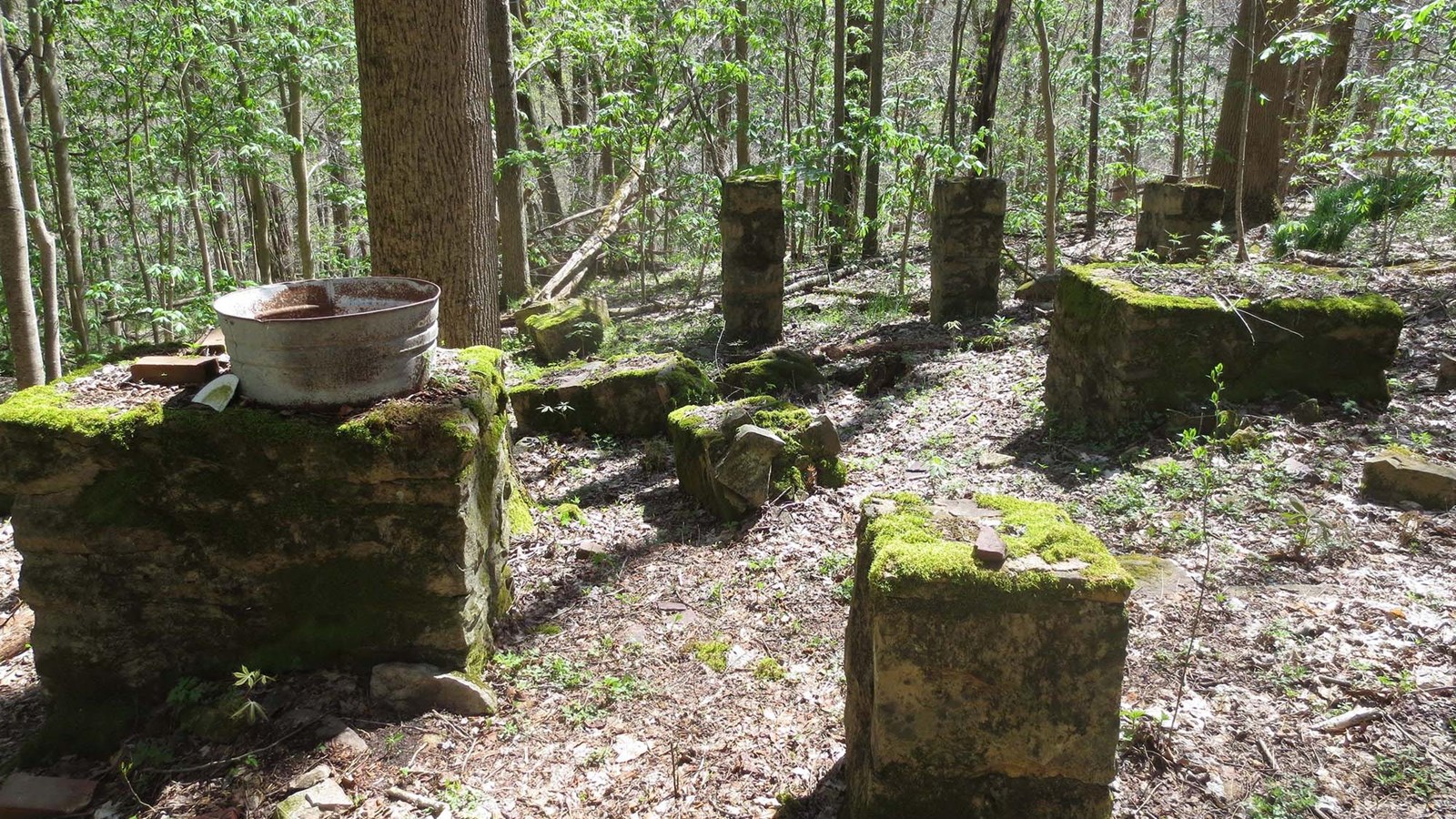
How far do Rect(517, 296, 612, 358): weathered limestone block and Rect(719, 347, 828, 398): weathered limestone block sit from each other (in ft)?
8.34

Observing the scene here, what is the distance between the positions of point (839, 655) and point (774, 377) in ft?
13.0

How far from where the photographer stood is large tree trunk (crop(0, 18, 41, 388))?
5484 millimetres

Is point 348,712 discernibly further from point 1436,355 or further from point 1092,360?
point 1436,355

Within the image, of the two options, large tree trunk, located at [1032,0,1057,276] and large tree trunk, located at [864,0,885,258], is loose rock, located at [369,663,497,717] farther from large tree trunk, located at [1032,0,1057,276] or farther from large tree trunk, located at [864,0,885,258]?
large tree trunk, located at [864,0,885,258]

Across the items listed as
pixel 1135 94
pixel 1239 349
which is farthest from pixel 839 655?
pixel 1135 94

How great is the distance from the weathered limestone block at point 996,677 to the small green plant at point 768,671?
1.18 meters

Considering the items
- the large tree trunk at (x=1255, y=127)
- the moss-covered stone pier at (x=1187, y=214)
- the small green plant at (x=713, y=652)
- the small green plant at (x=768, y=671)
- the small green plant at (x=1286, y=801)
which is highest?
the large tree trunk at (x=1255, y=127)

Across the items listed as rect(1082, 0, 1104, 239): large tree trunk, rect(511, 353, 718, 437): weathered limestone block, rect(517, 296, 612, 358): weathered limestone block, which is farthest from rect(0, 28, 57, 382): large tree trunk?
rect(1082, 0, 1104, 239): large tree trunk

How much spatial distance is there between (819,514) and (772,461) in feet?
1.45

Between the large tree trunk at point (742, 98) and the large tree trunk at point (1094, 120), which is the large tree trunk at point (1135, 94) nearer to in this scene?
the large tree trunk at point (1094, 120)

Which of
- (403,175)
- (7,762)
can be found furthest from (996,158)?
(7,762)

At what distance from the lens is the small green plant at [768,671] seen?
11.8ft

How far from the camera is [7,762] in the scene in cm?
310

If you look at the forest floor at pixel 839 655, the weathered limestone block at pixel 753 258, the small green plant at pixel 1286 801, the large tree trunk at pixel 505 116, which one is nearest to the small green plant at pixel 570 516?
the forest floor at pixel 839 655
